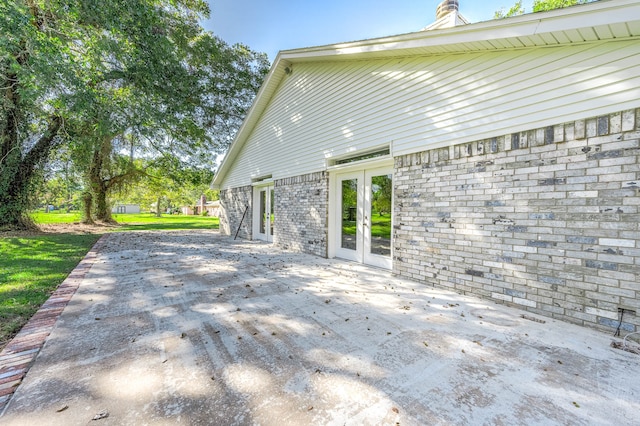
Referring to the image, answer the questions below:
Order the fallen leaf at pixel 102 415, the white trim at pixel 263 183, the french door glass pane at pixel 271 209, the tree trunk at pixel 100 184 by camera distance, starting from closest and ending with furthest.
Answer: the fallen leaf at pixel 102 415, the white trim at pixel 263 183, the french door glass pane at pixel 271 209, the tree trunk at pixel 100 184

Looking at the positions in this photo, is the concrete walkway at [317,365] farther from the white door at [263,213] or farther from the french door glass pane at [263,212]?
the french door glass pane at [263,212]

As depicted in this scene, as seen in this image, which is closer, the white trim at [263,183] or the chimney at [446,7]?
the chimney at [446,7]

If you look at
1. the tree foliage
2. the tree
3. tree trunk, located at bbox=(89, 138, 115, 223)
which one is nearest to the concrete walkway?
the tree foliage

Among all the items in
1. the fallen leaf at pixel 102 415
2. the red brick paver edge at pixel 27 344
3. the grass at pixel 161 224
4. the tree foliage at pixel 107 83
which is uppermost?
the tree foliage at pixel 107 83

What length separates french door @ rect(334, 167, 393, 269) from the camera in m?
5.68

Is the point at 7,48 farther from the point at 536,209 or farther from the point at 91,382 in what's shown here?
the point at 536,209

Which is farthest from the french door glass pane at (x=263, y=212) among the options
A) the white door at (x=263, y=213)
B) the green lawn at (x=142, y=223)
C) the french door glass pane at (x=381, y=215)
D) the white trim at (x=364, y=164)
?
the green lawn at (x=142, y=223)

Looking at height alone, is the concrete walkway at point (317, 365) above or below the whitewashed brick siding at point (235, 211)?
below

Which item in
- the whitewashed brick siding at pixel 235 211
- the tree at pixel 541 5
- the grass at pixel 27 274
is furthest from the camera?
the tree at pixel 541 5

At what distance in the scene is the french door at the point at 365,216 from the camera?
5.68 metres

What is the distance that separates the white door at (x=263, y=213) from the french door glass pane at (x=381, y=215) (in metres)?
4.68

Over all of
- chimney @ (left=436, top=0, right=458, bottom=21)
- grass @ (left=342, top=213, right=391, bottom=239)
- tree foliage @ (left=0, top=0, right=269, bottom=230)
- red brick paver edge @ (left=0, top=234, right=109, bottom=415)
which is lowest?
red brick paver edge @ (left=0, top=234, right=109, bottom=415)

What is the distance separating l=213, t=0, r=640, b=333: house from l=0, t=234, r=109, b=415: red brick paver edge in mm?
4723

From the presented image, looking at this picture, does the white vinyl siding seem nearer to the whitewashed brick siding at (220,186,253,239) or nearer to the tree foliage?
the whitewashed brick siding at (220,186,253,239)
